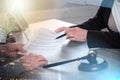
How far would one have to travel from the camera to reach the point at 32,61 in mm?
877

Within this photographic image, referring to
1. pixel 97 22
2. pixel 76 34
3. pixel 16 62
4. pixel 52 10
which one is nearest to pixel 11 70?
pixel 16 62

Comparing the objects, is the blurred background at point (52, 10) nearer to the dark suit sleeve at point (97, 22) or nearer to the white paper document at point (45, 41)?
the dark suit sleeve at point (97, 22)

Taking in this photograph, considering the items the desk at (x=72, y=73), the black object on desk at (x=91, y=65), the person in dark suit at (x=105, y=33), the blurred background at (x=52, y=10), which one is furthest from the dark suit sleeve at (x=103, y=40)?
the blurred background at (x=52, y=10)

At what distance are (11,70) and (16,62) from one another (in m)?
0.07

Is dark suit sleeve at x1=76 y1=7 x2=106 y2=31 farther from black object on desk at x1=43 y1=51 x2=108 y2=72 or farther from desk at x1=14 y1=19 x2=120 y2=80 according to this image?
black object on desk at x1=43 y1=51 x2=108 y2=72

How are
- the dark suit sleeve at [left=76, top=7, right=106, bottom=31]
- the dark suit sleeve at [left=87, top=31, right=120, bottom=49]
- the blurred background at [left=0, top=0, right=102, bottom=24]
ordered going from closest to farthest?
1. the dark suit sleeve at [left=87, top=31, right=120, bottom=49]
2. the dark suit sleeve at [left=76, top=7, right=106, bottom=31]
3. the blurred background at [left=0, top=0, right=102, bottom=24]

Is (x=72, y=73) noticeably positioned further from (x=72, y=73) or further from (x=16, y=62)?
(x=16, y=62)

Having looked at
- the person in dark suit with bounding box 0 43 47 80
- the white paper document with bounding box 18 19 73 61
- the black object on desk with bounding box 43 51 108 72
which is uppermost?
the person in dark suit with bounding box 0 43 47 80

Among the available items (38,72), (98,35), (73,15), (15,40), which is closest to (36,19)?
(73,15)

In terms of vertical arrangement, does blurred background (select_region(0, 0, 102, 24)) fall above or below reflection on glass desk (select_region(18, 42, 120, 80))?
above

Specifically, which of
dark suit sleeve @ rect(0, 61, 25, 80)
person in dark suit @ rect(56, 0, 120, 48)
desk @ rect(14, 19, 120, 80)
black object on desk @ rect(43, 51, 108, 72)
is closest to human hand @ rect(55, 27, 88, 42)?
person in dark suit @ rect(56, 0, 120, 48)

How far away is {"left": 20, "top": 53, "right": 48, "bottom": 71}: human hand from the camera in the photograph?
85cm

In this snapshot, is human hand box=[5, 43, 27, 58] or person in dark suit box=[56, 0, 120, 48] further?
person in dark suit box=[56, 0, 120, 48]

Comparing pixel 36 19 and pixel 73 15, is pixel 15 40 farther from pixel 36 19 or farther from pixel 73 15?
pixel 73 15
